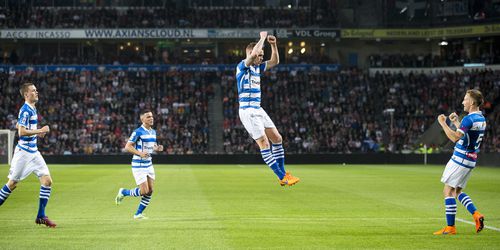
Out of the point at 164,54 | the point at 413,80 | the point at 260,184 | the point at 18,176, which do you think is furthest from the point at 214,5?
the point at 18,176

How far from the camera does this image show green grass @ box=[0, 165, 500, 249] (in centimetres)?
1369

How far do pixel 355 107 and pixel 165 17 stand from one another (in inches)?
707

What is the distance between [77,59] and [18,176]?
5140 centimetres

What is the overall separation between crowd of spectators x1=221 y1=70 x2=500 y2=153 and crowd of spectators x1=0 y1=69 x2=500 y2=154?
3.0 inches

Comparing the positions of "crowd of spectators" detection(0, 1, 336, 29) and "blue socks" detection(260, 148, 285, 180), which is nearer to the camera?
"blue socks" detection(260, 148, 285, 180)

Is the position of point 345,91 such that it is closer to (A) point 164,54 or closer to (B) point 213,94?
(B) point 213,94

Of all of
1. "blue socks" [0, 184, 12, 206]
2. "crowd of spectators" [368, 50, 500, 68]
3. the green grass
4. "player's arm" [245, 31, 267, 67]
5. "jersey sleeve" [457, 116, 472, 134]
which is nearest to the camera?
the green grass

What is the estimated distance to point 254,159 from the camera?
183 feet

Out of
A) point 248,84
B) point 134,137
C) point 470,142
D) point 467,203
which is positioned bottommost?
point 467,203

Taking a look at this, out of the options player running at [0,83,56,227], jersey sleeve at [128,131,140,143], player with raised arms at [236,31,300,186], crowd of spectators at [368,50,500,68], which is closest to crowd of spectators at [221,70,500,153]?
crowd of spectators at [368,50,500,68]

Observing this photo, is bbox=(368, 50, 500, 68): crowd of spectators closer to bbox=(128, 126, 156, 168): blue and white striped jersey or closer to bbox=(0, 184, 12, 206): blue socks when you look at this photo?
bbox=(128, 126, 156, 168): blue and white striped jersey

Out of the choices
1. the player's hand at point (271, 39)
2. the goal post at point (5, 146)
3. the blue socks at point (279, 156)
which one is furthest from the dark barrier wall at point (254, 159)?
the player's hand at point (271, 39)

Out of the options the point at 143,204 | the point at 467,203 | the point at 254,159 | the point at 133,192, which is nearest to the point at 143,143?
the point at 133,192

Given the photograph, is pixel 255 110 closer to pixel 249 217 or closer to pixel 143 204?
pixel 249 217
